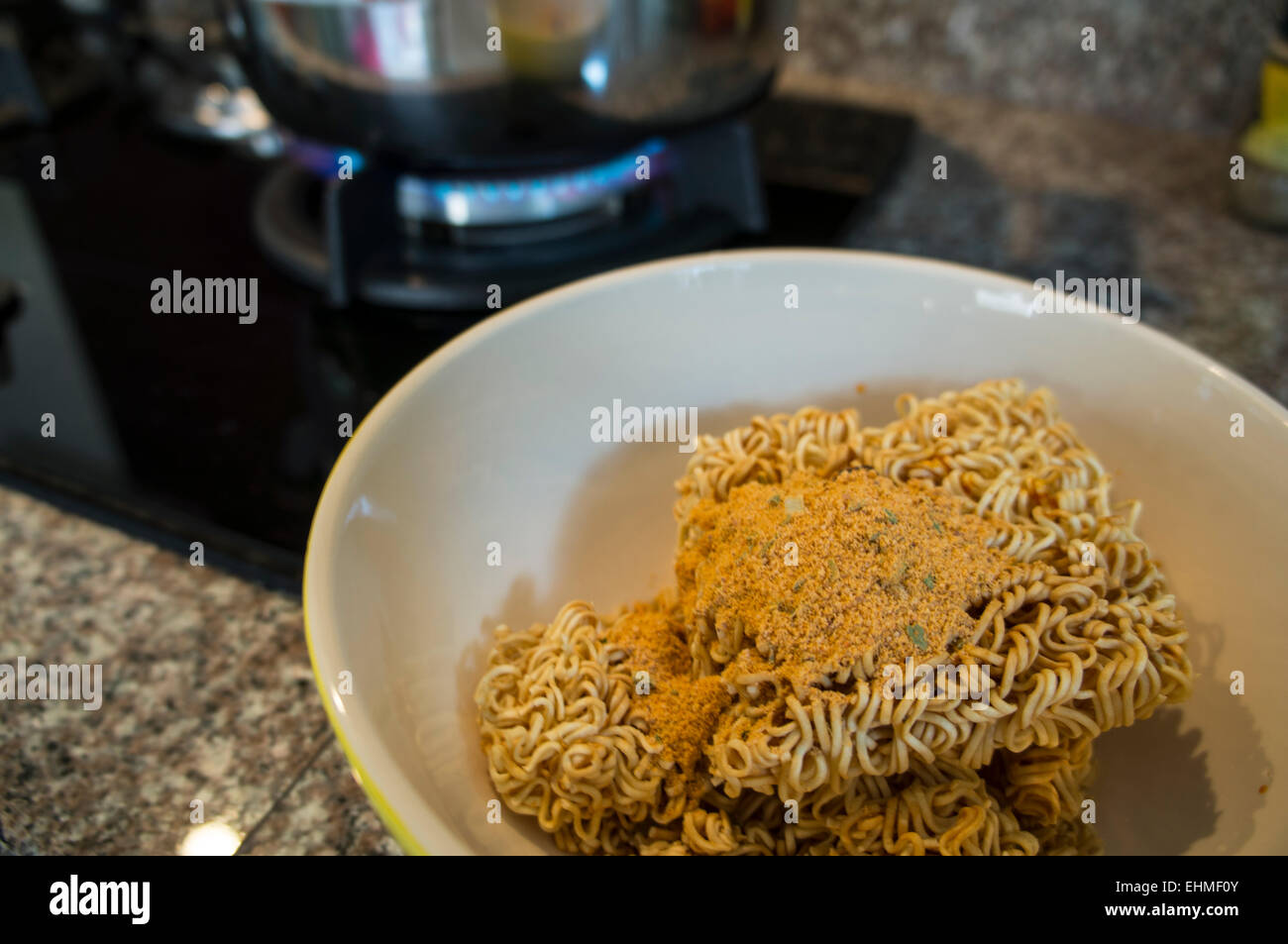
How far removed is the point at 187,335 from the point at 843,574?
88cm

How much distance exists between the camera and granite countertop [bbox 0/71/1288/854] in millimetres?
656

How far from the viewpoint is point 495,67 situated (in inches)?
34.5

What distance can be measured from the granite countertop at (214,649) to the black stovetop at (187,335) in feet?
0.16

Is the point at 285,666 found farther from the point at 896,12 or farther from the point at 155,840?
the point at 896,12

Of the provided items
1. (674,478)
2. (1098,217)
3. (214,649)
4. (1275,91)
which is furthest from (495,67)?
(1275,91)

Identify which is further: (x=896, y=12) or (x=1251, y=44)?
(x=896, y=12)

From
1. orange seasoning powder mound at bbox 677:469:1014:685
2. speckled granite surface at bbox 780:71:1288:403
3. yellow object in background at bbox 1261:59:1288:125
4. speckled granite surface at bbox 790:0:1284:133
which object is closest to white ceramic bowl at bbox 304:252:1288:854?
orange seasoning powder mound at bbox 677:469:1014:685

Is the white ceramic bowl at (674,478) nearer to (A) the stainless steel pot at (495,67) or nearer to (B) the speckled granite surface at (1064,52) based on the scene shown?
(A) the stainless steel pot at (495,67)

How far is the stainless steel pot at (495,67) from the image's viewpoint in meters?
0.85

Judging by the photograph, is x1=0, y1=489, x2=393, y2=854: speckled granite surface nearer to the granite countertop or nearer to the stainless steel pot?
the granite countertop

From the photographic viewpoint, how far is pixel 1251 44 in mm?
1387

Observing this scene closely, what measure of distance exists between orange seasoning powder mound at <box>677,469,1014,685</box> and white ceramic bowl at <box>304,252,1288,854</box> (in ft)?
0.52
